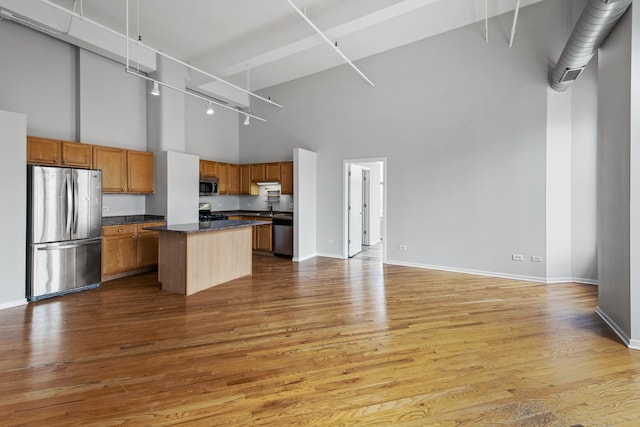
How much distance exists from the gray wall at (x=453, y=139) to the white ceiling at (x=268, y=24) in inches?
15.3

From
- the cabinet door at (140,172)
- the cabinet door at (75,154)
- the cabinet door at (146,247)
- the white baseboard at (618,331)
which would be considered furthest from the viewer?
the cabinet door at (140,172)

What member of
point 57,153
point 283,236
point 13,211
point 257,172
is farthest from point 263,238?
point 13,211

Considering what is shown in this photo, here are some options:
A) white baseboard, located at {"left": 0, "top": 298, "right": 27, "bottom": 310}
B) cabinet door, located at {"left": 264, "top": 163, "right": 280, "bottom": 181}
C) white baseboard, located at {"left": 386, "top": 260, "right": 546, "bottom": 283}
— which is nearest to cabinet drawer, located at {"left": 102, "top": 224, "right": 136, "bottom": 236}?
white baseboard, located at {"left": 0, "top": 298, "right": 27, "bottom": 310}

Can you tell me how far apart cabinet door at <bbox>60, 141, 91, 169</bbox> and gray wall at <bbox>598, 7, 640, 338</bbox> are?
22.4 ft

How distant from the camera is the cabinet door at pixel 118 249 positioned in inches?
183

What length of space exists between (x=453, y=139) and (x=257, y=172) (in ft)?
14.7

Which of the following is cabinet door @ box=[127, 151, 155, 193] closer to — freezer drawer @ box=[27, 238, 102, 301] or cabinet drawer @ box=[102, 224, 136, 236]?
cabinet drawer @ box=[102, 224, 136, 236]

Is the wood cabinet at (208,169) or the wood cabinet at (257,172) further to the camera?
the wood cabinet at (257,172)

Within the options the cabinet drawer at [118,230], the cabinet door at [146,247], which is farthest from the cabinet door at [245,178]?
the cabinet drawer at [118,230]

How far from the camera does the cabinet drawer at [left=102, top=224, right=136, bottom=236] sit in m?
4.65

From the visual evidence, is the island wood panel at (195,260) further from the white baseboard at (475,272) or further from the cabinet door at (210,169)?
the white baseboard at (475,272)

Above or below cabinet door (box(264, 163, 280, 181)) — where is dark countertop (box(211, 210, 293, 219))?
below

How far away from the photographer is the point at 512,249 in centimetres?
495

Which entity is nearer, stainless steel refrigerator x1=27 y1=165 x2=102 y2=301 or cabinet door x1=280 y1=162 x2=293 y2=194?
stainless steel refrigerator x1=27 y1=165 x2=102 y2=301
